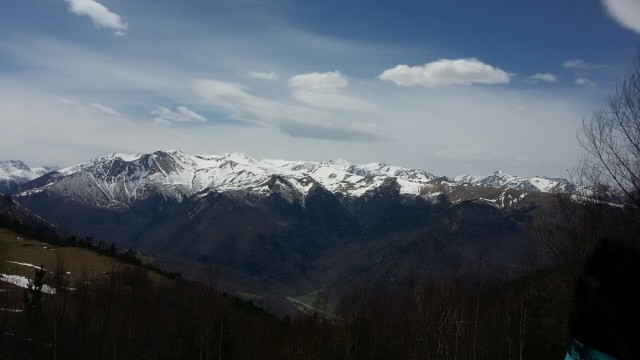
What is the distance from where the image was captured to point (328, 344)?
2292 inches

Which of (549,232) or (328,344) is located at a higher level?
(549,232)

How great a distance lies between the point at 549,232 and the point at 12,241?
167 m

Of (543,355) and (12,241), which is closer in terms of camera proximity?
(543,355)

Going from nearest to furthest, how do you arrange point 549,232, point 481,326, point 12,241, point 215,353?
point 549,232 < point 215,353 < point 481,326 < point 12,241

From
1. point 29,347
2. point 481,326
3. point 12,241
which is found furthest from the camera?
point 12,241

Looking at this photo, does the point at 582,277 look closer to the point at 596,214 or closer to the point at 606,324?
the point at 606,324

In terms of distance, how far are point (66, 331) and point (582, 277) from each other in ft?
268

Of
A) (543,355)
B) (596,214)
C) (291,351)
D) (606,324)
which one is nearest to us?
(606,324)

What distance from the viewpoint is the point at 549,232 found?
2377 centimetres

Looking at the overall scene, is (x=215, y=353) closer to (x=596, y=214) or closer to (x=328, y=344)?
(x=328, y=344)

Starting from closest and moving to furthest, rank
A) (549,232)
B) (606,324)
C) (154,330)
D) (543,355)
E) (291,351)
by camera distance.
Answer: (606,324)
(549,232)
(291,351)
(543,355)
(154,330)

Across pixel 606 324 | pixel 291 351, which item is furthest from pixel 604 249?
pixel 291 351

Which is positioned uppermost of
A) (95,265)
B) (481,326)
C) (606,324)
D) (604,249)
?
(604,249)

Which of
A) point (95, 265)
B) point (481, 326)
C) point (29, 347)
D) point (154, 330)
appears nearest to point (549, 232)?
point (481, 326)
